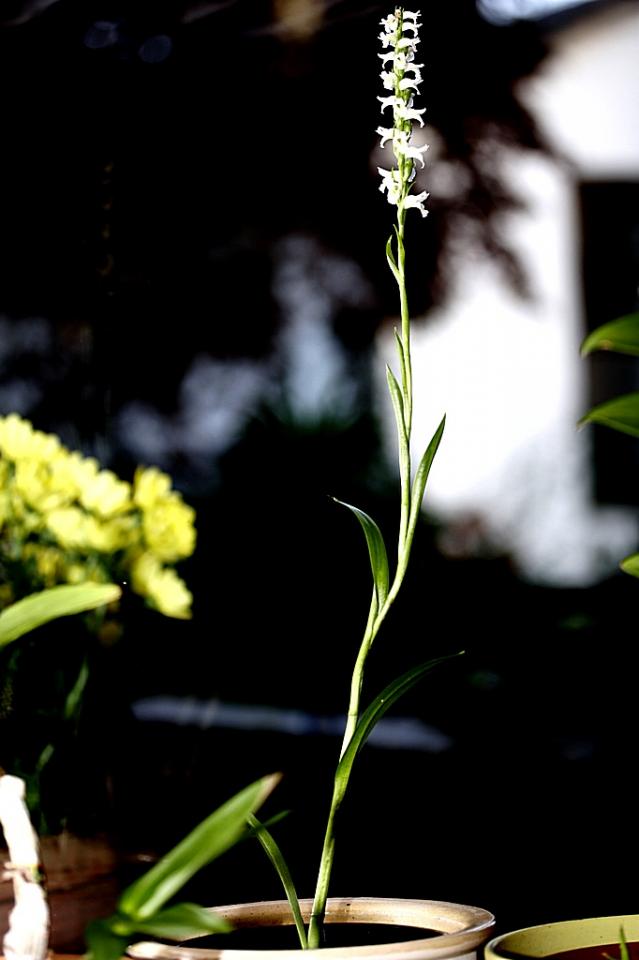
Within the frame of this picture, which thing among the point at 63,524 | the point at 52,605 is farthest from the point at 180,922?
the point at 63,524

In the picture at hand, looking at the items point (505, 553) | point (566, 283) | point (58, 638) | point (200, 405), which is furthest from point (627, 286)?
point (58, 638)

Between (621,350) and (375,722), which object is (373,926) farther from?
(621,350)

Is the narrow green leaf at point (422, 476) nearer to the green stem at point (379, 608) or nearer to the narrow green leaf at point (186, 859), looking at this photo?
the green stem at point (379, 608)

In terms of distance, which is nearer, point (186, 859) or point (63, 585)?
point (186, 859)

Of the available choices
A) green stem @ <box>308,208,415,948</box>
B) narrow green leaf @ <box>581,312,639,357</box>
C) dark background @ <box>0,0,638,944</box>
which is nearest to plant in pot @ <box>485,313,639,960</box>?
narrow green leaf @ <box>581,312,639,357</box>

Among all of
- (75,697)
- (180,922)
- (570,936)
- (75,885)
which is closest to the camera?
(180,922)

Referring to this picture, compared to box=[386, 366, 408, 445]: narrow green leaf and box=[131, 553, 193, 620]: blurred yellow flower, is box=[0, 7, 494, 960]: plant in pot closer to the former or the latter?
box=[386, 366, 408, 445]: narrow green leaf
